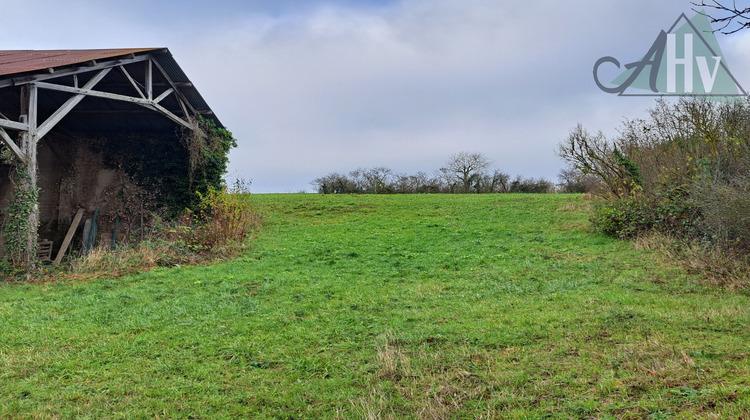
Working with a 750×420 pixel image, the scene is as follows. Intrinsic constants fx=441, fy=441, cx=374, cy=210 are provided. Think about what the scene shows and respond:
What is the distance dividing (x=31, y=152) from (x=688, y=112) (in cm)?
1625

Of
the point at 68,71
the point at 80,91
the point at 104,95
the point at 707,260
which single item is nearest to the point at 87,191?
the point at 104,95

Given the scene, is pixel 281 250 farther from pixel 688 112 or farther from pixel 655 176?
pixel 688 112

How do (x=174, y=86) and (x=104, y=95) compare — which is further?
(x=174, y=86)

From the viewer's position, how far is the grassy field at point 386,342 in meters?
3.52

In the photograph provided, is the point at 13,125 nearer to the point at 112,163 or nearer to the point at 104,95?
the point at 104,95

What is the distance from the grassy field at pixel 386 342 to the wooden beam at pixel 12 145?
8.79ft

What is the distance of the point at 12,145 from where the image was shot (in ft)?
28.1

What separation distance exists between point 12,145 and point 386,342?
848cm

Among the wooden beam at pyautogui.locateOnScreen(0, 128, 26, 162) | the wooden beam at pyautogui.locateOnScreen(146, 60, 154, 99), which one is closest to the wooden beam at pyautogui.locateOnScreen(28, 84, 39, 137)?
the wooden beam at pyautogui.locateOnScreen(0, 128, 26, 162)

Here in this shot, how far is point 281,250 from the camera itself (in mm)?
11969

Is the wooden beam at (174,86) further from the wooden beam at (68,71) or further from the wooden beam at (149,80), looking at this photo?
the wooden beam at (68,71)

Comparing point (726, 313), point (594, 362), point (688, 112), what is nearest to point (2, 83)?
point (594, 362)

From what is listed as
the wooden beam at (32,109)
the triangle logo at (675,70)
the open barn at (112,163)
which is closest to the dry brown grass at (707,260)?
the triangle logo at (675,70)

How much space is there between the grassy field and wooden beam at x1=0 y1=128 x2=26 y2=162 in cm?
268
